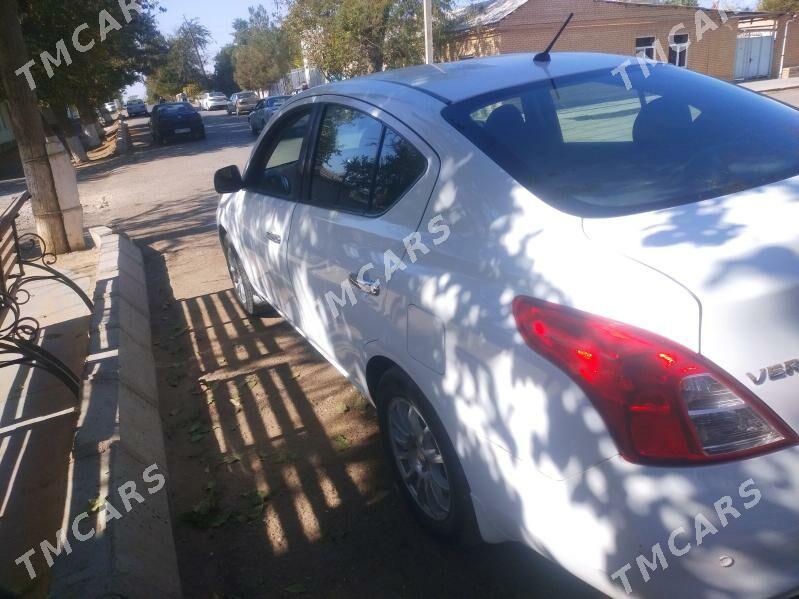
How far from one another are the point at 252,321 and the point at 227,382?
109 centimetres

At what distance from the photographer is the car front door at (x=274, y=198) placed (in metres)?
3.80

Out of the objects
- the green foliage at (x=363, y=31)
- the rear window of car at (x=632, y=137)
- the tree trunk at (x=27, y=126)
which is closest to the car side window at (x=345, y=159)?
the rear window of car at (x=632, y=137)

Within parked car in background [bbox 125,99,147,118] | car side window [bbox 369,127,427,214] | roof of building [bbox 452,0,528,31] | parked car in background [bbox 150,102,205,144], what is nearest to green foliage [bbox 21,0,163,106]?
parked car in background [bbox 150,102,205,144]

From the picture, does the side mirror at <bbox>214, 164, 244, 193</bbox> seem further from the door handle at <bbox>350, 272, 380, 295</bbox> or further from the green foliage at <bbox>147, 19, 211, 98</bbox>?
the green foliage at <bbox>147, 19, 211, 98</bbox>

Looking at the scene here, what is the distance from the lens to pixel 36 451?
13.0 feet

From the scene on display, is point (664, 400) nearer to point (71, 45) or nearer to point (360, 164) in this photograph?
point (360, 164)

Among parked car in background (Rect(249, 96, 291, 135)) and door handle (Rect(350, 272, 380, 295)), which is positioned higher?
door handle (Rect(350, 272, 380, 295))

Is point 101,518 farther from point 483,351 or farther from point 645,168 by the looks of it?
point 645,168

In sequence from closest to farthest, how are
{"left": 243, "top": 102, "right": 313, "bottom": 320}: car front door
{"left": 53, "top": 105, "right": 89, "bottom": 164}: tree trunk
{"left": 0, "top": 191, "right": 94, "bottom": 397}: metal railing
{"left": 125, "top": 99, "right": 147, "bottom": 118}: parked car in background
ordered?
{"left": 243, "top": 102, "right": 313, "bottom": 320}: car front door < {"left": 0, "top": 191, "right": 94, "bottom": 397}: metal railing < {"left": 53, "top": 105, "right": 89, "bottom": 164}: tree trunk < {"left": 125, "top": 99, "right": 147, "bottom": 118}: parked car in background

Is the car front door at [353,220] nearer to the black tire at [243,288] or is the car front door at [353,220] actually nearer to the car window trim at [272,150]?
the car window trim at [272,150]

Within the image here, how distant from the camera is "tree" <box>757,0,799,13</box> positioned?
36469 millimetres

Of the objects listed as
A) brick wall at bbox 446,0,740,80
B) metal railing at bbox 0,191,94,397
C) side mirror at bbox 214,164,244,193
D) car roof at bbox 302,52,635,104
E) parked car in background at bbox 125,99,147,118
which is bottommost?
parked car in background at bbox 125,99,147,118

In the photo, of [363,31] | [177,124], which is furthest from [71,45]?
[363,31]

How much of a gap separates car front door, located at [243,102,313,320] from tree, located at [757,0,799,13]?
4057 centimetres
